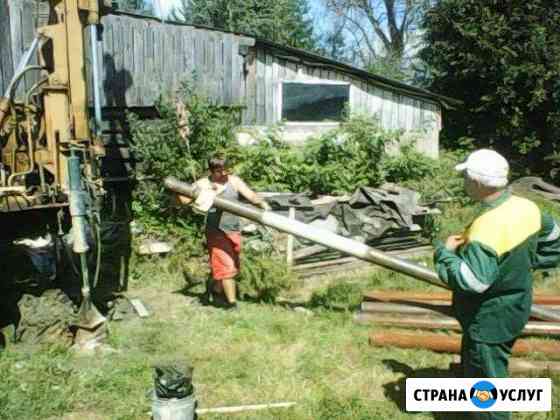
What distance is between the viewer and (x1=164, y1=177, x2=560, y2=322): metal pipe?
4887 millimetres

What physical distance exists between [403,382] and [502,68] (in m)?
12.2

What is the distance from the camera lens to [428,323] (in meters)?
5.63

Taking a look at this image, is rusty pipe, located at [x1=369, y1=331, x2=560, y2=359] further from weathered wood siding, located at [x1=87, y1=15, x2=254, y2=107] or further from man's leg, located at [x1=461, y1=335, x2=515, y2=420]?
weathered wood siding, located at [x1=87, y1=15, x2=254, y2=107]

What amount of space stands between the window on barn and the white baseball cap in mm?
9001

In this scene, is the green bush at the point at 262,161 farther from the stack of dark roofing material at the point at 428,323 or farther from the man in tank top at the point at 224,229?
the stack of dark roofing material at the point at 428,323

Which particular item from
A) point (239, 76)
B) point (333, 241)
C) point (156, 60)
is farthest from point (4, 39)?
point (333, 241)

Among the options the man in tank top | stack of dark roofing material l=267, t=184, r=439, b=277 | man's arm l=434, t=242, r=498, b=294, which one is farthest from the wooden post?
man's arm l=434, t=242, r=498, b=294

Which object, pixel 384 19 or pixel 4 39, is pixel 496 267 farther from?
pixel 384 19

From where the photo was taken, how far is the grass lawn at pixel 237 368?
430cm

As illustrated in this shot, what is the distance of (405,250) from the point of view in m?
8.83

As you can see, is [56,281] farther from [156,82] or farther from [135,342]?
[156,82]

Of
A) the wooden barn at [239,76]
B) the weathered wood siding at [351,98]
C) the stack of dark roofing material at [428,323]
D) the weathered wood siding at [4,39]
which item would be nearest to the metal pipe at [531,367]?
the stack of dark roofing material at [428,323]

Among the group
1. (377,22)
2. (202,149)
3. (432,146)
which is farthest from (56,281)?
(377,22)

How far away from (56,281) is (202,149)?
10.2ft
